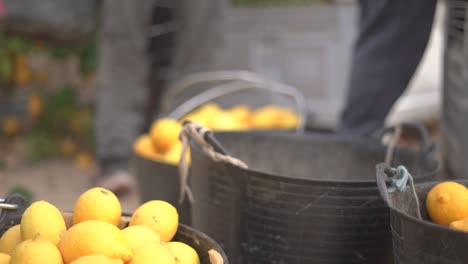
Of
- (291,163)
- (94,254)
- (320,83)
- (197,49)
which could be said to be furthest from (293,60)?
(94,254)

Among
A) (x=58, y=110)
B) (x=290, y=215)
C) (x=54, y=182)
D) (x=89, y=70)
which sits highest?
(x=290, y=215)

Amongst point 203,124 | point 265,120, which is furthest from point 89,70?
point 203,124

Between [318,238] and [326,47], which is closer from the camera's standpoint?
[318,238]

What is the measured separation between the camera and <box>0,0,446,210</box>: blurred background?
14.2ft

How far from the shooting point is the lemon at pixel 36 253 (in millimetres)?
1117

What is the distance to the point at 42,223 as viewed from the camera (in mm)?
1264

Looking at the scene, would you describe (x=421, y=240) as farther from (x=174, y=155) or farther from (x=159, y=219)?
(x=174, y=155)

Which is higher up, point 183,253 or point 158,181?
point 183,253

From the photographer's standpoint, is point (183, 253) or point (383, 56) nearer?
point (183, 253)

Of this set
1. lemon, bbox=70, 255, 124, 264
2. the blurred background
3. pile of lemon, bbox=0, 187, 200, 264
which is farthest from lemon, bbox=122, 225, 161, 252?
the blurred background

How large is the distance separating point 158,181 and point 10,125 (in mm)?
3030

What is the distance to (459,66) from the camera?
2.66m

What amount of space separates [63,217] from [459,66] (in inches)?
71.2

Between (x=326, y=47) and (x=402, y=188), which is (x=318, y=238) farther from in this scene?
(x=326, y=47)
